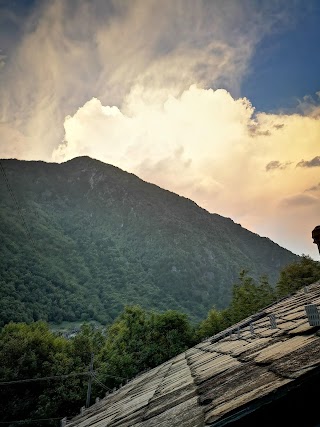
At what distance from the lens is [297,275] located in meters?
35.1

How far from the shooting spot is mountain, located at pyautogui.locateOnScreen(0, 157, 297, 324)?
76.0m

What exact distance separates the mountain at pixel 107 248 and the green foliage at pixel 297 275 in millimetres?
28685

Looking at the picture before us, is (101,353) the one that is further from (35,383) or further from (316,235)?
(316,235)

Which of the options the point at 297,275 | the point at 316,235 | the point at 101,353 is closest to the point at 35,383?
the point at 101,353

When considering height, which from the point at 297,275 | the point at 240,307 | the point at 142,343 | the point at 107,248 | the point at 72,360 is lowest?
the point at 72,360

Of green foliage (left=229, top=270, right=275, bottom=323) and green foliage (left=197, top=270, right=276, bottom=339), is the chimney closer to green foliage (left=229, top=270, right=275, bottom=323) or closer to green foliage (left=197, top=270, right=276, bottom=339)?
green foliage (left=229, top=270, right=275, bottom=323)

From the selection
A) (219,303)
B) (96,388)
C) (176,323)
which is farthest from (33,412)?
(219,303)

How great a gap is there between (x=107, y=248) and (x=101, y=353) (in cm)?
7642

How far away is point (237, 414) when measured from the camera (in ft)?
3.97

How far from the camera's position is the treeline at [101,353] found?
93.7 feet

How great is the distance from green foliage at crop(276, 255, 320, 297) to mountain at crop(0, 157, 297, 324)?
28.7 metres

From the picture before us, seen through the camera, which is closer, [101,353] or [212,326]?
[212,326]

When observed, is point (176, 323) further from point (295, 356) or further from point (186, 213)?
point (186, 213)

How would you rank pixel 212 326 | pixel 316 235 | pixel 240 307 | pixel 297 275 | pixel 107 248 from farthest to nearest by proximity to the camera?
pixel 107 248 → pixel 297 275 → pixel 212 326 → pixel 240 307 → pixel 316 235
